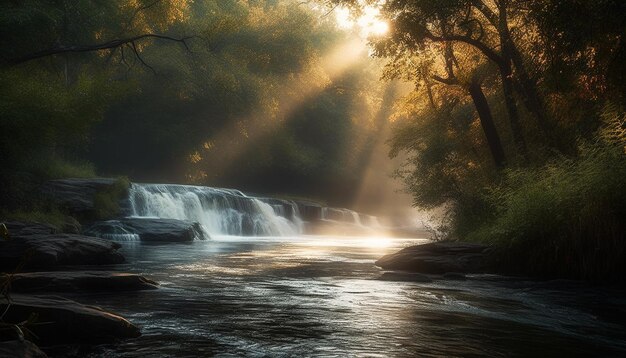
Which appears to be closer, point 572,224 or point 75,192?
point 572,224

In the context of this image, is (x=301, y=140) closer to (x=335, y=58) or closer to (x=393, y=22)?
(x=335, y=58)

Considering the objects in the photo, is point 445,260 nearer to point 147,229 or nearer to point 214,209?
point 147,229

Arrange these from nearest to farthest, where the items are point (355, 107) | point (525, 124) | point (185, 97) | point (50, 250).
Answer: point (50, 250), point (525, 124), point (185, 97), point (355, 107)

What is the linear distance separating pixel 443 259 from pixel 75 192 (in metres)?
18.6

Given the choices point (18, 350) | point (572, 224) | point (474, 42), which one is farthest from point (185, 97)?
point (18, 350)

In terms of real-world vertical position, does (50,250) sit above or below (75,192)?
below

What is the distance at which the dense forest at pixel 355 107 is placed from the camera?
1325 centimetres

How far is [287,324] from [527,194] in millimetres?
8489

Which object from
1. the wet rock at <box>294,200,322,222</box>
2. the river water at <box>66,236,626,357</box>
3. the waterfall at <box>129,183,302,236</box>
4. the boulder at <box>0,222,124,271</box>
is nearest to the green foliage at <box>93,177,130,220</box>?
the waterfall at <box>129,183,302,236</box>

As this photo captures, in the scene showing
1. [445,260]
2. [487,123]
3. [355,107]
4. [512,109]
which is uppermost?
[355,107]

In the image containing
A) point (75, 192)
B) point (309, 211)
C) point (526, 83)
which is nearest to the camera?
point (526, 83)

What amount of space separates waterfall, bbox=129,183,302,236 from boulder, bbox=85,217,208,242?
364 cm

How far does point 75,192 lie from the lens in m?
27.9

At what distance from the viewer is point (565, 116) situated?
705 inches
